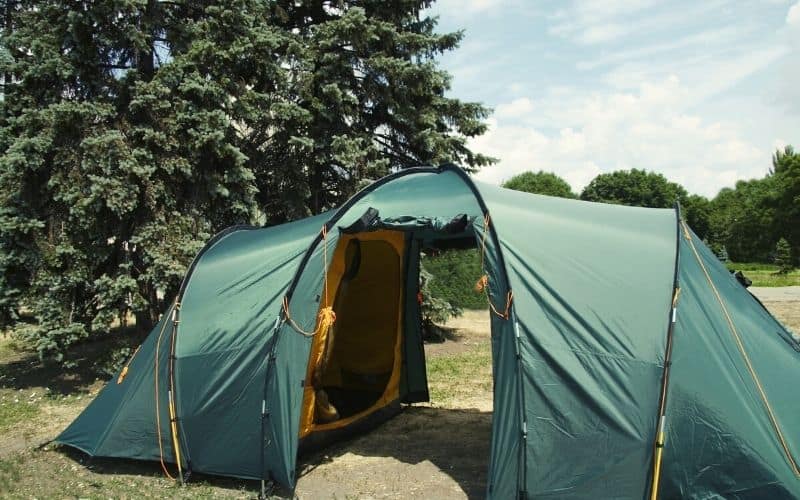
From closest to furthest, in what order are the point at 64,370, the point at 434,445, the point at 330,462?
the point at 330,462 → the point at 434,445 → the point at 64,370

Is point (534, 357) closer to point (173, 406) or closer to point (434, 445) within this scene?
point (434, 445)

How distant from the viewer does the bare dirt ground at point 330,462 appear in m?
5.69

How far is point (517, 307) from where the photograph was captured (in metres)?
5.07

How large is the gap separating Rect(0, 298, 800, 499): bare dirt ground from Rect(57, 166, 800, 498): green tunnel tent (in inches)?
8.5

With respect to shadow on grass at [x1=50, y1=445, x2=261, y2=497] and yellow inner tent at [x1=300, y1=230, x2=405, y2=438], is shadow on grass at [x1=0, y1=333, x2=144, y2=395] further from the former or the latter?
yellow inner tent at [x1=300, y1=230, x2=405, y2=438]

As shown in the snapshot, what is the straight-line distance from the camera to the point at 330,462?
649cm

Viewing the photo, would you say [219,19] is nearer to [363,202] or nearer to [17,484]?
[363,202]

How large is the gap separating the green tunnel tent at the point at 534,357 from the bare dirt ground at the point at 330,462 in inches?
8.5

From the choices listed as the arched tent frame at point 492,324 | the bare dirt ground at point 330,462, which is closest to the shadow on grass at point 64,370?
the bare dirt ground at point 330,462

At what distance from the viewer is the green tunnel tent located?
15.5 feet

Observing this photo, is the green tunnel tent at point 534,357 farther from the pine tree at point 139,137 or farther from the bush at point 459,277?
the bush at point 459,277

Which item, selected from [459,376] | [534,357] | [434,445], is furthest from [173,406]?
[459,376]

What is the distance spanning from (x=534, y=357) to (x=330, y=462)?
2.62 meters

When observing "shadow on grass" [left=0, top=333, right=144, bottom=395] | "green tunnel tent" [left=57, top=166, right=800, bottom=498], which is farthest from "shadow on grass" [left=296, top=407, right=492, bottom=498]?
"shadow on grass" [left=0, top=333, right=144, bottom=395]
